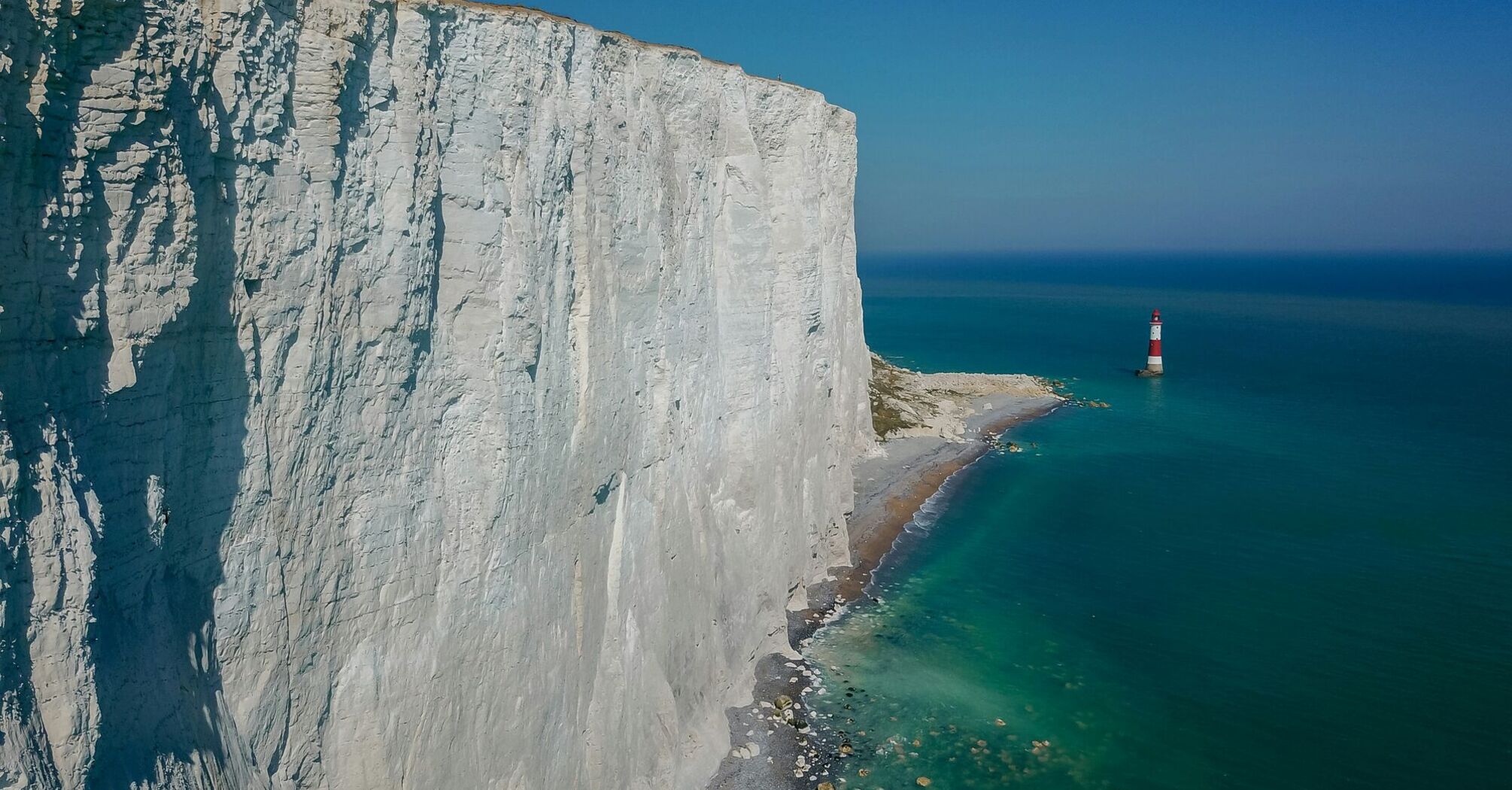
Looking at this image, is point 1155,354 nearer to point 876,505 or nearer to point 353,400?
point 876,505

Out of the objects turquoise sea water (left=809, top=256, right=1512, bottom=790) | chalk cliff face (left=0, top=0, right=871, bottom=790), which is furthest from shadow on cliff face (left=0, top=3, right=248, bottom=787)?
turquoise sea water (left=809, top=256, right=1512, bottom=790)

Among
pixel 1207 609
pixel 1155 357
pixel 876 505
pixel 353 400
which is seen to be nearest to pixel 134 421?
pixel 353 400

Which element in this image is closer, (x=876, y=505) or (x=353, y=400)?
(x=353, y=400)

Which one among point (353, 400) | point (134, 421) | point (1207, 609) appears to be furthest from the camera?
point (1207, 609)

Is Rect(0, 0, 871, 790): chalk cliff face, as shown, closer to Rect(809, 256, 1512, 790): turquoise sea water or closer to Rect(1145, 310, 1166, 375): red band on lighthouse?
Rect(809, 256, 1512, 790): turquoise sea water

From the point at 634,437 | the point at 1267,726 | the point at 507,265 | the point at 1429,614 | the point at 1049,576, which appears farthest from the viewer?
the point at 1049,576

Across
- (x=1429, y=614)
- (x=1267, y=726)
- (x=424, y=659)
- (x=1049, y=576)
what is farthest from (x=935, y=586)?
(x=424, y=659)

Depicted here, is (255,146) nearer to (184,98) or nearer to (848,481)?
(184,98)
